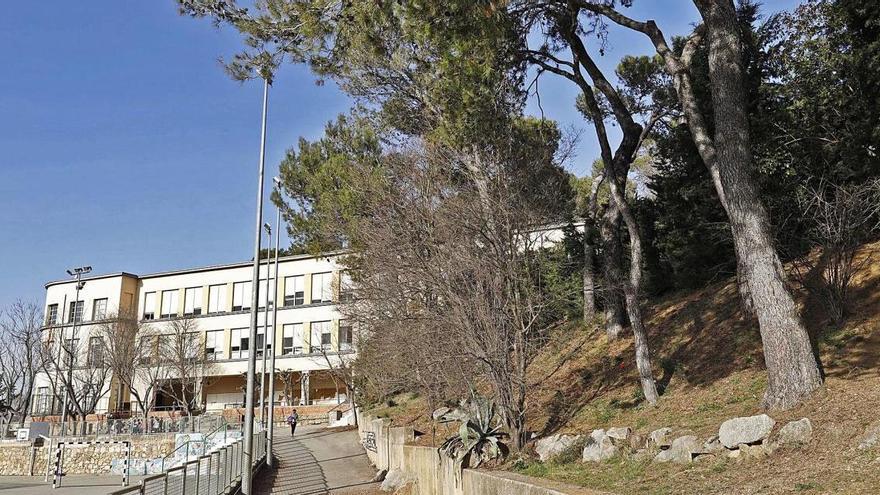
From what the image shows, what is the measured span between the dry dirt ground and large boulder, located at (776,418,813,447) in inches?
6.1

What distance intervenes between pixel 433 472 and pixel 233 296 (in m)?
Result: 46.8

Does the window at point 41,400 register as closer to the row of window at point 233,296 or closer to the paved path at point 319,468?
the row of window at point 233,296

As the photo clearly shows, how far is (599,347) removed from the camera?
1897cm

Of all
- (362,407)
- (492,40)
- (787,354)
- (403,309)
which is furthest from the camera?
(362,407)

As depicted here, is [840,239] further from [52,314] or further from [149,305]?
[52,314]

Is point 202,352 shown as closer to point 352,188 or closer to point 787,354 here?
point 352,188

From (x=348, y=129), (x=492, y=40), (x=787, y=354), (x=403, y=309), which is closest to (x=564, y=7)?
(x=492, y=40)

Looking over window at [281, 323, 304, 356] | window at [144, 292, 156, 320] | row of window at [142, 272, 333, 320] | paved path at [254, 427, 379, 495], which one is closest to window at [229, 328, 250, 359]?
row of window at [142, 272, 333, 320]

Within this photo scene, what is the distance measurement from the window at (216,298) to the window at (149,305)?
19.8 feet

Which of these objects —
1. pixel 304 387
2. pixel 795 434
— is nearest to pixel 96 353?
pixel 304 387

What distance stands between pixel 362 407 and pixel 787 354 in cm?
2799

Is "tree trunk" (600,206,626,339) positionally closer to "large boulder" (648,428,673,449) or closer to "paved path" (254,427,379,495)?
"large boulder" (648,428,673,449)

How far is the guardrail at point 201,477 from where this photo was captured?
9844 mm

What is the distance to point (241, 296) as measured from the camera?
186 ft
